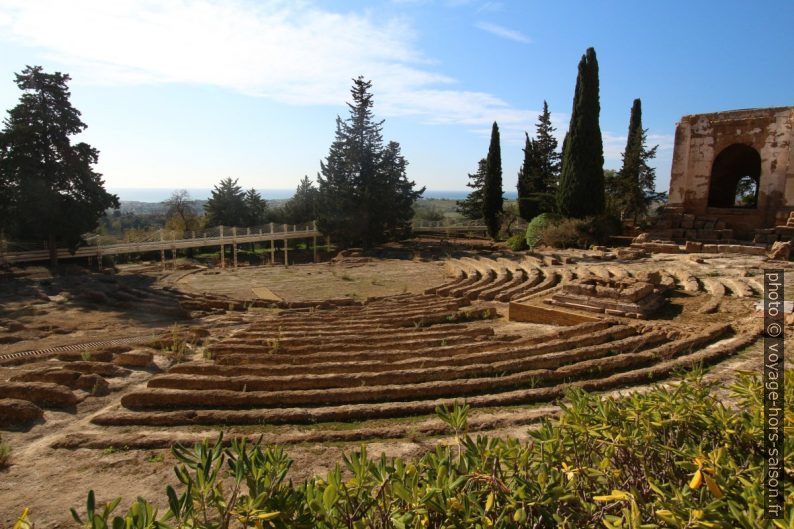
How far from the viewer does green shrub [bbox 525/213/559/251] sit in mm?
30016

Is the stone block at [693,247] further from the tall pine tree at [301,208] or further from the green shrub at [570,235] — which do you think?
the tall pine tree at [301,208]

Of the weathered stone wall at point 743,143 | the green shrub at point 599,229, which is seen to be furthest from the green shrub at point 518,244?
the weathered stone wall at point 743,143

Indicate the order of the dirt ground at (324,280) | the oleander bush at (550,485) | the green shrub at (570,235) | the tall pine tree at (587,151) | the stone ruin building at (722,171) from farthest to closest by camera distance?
the tall pine tree at (587,151), the green shrub at (570,235), the stone ruin building at (722,171), the dirt ground at (324,280), the oleander bush at (550,485)

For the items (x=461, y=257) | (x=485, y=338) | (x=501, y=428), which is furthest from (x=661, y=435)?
(x=461, y=257)

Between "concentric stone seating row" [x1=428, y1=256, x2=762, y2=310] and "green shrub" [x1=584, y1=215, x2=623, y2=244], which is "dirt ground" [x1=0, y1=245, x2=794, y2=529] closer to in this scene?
"concentric stone seating row" [x1=428, y1=256, x2=762, y2=310]

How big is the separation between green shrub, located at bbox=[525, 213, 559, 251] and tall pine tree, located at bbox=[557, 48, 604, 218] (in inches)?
54.9

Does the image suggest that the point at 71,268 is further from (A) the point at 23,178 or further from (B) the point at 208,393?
(B) the point at 208,393

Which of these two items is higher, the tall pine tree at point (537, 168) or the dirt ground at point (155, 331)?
the tall pine tree at point (537, 168)

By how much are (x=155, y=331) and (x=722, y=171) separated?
32034 mm

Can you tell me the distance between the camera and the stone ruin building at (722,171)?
23438 mm

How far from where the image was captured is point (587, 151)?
95.7ft

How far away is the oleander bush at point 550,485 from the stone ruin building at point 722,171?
81.3ft

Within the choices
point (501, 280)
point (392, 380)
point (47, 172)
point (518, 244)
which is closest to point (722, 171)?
point (518, 244)

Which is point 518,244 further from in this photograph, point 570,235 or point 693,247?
point 693,247
